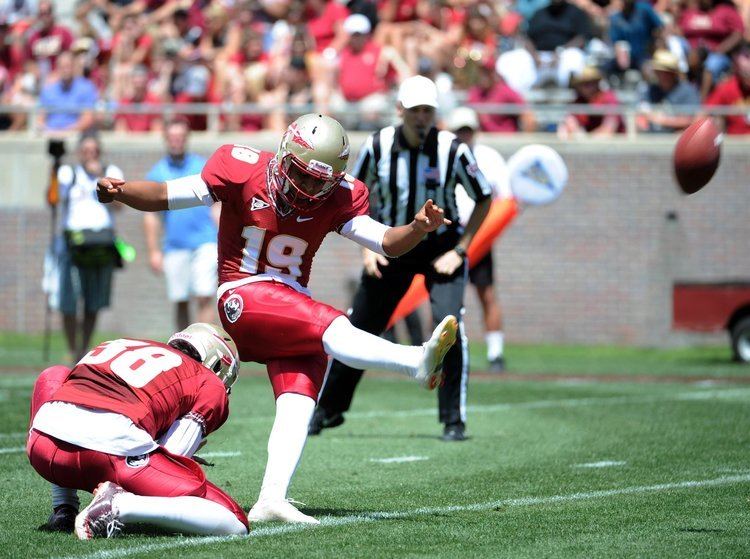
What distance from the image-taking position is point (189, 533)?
16.1 feet

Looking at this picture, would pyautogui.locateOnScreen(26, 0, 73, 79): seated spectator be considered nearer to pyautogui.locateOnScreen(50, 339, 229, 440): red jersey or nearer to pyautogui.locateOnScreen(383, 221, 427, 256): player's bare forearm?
pyautogui.locateOnScreen(383, 221, 427, 256): player's bare forearm

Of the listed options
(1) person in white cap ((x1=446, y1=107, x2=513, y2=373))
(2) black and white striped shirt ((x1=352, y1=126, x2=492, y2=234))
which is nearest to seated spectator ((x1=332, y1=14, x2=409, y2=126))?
(1) person in white cap ((x1=446, y1=107, x2=513, y2=373))

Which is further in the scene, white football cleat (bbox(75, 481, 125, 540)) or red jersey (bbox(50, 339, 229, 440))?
red jersey (bbox(50, 339, 229, 440))

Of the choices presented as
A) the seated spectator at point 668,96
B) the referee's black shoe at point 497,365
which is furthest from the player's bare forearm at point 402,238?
the seated spectator at point 668,96

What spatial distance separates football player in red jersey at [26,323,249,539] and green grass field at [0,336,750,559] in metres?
0.12

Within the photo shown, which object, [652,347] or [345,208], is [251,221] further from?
Result: [652,347]

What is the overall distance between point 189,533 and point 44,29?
14882 mm

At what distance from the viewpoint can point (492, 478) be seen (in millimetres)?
6453

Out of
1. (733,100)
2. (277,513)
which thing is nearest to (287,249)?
(277,513)

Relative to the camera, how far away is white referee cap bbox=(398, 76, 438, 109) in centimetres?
763

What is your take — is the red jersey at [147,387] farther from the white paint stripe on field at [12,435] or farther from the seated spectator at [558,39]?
the seated spectator at [558,39]

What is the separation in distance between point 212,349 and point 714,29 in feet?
41.1

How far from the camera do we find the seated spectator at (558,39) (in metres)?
15.8

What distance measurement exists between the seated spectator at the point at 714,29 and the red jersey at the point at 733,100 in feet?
2.00
